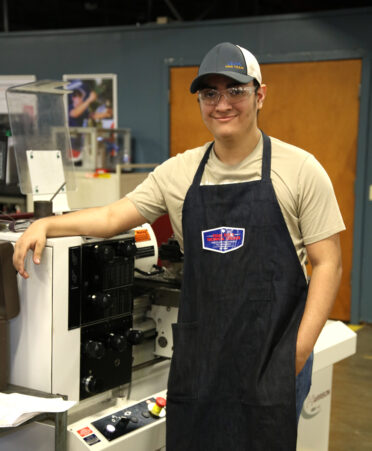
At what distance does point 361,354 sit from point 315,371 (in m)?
1.89

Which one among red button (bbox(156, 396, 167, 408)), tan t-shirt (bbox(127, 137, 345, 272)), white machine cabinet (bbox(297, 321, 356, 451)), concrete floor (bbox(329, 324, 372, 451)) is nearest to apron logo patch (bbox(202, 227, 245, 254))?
tan t-shirt (bbox(127, 137, 345, 272))

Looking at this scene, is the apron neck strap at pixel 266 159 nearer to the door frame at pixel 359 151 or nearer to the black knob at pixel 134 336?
the black knob at pixel 134 336

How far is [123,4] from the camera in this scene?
908 centimetres

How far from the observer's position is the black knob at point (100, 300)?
1691 millimetres

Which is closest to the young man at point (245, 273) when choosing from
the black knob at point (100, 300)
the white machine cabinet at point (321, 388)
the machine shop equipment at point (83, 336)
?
the machine shop equipment at point (83, 336)

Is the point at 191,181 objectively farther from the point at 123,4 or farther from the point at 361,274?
the point at 123,4

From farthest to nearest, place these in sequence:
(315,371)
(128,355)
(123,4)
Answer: (123,4), (315,371), (128,355)

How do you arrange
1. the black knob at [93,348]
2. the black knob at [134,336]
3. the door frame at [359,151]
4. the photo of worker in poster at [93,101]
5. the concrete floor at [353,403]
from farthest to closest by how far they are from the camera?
the photo of worker in poster at [93,101]
the door frame at [359,151]
the concrete floor at [353,403]
the black knob at [134,336]
the black knob at [93,348]

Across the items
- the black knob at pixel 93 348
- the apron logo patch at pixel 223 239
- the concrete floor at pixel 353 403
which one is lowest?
the concrete floor at pixel 353 403

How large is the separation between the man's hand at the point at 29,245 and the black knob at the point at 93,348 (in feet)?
0.87

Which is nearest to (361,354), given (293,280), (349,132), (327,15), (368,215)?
(368,215)

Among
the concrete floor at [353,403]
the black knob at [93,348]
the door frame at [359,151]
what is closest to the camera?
the black knob at [93,348]

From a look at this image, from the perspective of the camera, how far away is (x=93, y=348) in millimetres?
1711

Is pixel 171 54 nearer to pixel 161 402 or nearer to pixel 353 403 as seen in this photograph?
pixel 353 403
